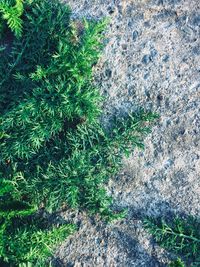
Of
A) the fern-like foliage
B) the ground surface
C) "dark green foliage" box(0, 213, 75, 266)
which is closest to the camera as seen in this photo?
"dark green foliage" box(0, 213, 75, 266)

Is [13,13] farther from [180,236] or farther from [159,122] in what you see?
[180,236]

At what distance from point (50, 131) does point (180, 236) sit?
121 centimetres

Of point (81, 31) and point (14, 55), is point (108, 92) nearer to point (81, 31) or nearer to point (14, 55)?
point (81, 31)

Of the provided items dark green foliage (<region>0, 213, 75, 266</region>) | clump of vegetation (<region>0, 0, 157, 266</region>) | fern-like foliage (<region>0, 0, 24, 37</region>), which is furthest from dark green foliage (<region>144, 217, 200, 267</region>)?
fern-like foliage (<region>0, 0, 24, 37</region>)

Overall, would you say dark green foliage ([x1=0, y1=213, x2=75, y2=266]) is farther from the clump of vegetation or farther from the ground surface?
the ground surface

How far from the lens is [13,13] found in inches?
135

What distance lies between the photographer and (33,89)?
3.35 metres

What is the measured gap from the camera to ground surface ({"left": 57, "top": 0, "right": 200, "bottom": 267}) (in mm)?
3520

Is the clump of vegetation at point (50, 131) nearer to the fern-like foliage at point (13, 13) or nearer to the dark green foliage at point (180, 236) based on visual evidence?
the fern-like foliage at point (13, 13)

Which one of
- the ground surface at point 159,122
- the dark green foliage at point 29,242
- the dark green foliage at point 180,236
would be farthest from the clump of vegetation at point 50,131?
the dark green foliage at point 180,236

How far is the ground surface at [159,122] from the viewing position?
3520mm

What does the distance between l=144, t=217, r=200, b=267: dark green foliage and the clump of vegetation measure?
33cm

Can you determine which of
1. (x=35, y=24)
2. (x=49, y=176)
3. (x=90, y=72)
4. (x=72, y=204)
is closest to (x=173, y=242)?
(x=72, y=204)

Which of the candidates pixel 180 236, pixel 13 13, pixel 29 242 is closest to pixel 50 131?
pixel 29 242
